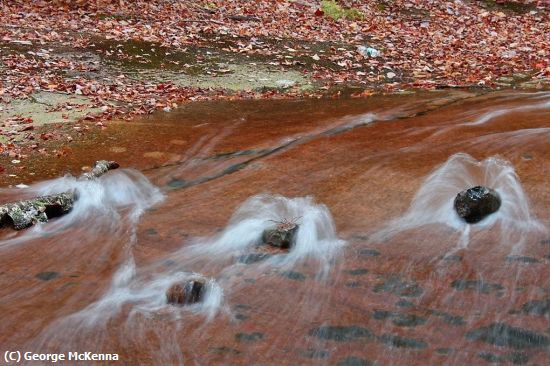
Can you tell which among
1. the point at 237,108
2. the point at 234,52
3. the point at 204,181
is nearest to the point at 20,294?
the point at 204,181

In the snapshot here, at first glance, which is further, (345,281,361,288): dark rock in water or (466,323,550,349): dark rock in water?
(345,281,361,288): dark rock in water

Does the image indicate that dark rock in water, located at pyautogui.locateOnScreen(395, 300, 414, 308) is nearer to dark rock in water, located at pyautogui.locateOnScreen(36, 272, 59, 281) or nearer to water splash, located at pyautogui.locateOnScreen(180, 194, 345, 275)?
water splash, located at pyautogui.locateOnScreen(180, 194, 345, 275)

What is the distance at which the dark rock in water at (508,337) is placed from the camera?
339 centimetres

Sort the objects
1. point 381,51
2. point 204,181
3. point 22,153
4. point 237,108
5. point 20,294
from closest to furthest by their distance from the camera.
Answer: point 20,294, point 204,181, point 22,153, point 237,108, point 381,51

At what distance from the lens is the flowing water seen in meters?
3.57

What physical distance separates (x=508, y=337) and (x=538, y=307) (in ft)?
1.19

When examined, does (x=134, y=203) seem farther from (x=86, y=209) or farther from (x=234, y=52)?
(x=234, y=52)

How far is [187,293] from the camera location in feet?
13.3

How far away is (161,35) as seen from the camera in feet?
39.0

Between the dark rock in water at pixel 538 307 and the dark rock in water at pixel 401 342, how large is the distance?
28.1 inches

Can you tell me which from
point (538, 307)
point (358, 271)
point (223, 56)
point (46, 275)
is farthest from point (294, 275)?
point (223, 56)

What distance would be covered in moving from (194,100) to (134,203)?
365 centimetres

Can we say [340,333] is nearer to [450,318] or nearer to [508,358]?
[450,318]

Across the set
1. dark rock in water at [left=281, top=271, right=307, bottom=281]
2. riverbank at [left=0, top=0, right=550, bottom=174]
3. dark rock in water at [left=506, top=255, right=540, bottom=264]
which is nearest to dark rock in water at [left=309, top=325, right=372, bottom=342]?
dark rock in water at [left=281, top=271, right=307, bottom=281]
